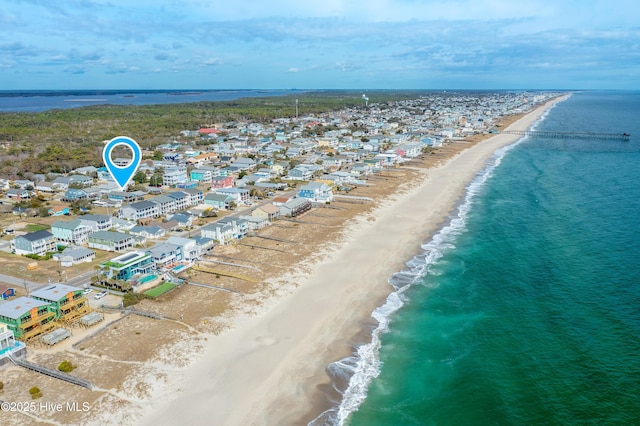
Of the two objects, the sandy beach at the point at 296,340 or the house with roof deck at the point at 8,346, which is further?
the house with roof deck at the point at 8,346

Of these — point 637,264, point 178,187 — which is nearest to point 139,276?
point 178,187

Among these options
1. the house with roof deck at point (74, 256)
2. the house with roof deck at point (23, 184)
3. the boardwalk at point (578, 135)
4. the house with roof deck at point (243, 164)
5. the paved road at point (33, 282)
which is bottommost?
the paved road at point (33, 282)

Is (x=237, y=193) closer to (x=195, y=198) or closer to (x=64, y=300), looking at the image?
(x=195, y=198)

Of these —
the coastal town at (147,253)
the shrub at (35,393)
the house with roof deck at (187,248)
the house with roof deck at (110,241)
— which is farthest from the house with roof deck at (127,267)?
the shrub at (35,393)

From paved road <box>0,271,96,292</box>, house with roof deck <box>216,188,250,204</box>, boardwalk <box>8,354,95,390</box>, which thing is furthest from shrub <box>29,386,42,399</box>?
house with roof deck <box>216,188,250,204</box>

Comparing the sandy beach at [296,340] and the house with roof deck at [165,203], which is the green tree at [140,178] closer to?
the house with roof deck at [165,203]

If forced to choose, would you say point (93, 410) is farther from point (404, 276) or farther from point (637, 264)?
point (637, 264)

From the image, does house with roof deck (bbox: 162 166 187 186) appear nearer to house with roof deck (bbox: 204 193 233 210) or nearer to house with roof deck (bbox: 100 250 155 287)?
house with roof deck (bbox: 204 193 233 210)
